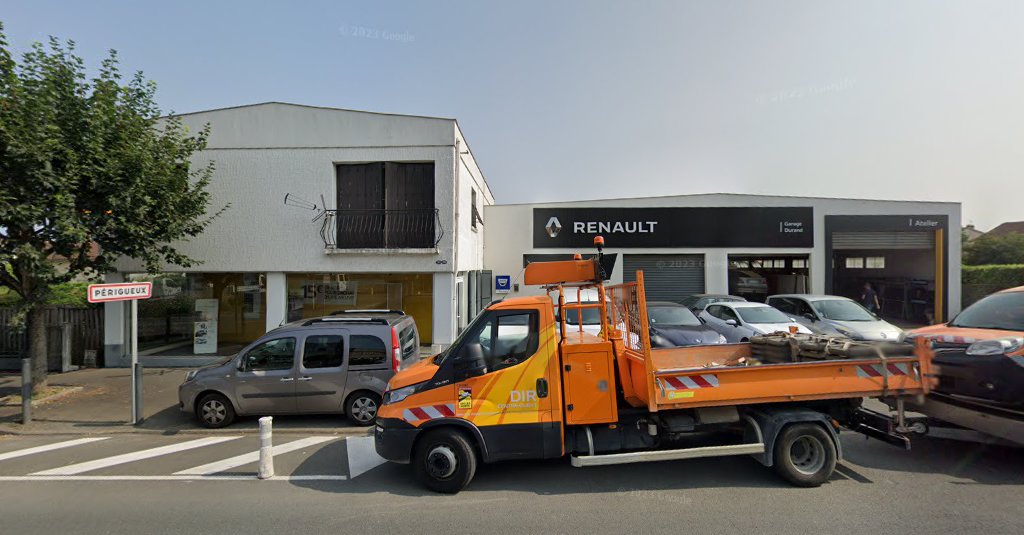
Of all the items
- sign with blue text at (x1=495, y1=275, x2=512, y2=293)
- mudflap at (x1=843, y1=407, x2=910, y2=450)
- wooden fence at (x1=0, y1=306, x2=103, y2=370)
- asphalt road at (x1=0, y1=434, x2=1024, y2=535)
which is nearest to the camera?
asphalt road at (x1=0, y1=434, x2=1024, y2=535)

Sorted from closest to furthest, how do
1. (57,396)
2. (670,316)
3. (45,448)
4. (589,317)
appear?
1. (589,317)
2. (45,448)
3. (57,396)
4. (670,316)

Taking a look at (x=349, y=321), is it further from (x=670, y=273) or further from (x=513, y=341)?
(x=670, y=273)

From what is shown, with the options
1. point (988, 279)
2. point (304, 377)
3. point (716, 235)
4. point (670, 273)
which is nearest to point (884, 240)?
point (716, 235)

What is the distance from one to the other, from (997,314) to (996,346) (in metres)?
1.11

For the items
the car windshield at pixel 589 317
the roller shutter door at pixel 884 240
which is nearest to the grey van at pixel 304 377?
the car windshield at pixel 589 317

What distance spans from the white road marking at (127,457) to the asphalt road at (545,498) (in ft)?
0.39

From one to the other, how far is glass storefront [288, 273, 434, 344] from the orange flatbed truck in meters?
7.48

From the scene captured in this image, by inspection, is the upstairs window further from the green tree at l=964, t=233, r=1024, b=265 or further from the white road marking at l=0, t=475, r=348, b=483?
the green tree at l=964, t=233, r=1024, b=265

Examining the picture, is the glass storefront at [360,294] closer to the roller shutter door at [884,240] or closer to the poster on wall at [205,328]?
the poster on wall at [205,328]

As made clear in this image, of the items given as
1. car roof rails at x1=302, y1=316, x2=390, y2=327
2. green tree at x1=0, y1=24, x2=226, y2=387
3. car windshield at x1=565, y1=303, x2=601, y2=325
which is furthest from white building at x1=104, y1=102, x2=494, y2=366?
car windshield at x1=565, y1=303, x2=601, y2=325

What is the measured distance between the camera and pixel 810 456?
4.56 m

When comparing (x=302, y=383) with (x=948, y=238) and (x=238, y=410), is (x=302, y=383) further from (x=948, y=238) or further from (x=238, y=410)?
(x=948, y=238)

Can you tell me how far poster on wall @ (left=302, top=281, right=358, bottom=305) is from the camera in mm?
11539

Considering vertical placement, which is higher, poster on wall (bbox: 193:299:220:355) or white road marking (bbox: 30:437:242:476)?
poster on wall (bbox: 193:299:220:355)
